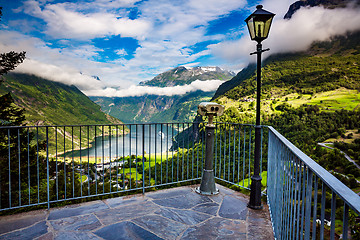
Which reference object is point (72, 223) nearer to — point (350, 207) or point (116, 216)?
point (116, 216)

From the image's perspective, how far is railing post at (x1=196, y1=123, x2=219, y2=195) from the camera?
11.8 feet

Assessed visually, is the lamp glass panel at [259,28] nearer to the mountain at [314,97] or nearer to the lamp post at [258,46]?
the lamp post at [258,46]

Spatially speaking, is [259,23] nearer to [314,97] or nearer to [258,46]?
[258,46]

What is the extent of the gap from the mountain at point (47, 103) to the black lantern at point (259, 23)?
82468 millimetres

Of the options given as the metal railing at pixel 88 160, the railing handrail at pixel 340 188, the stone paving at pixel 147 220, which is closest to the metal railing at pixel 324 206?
the railing handrail at pixel 340 188

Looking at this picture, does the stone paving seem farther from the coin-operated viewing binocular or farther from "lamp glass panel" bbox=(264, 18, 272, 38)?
"lamp glass panel" bbox=(264, 18, 272, 38)

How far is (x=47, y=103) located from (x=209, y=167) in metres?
125

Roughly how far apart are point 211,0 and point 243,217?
28.7 feet

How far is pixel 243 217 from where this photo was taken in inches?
112

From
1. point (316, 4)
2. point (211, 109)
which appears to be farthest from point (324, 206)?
point (316, 4)

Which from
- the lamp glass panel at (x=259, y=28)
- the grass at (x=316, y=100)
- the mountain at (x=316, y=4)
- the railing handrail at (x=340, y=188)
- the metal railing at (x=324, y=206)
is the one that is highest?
the mountain at (x=316, y=4)

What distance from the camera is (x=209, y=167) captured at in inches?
143

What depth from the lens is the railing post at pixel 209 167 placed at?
142 inches

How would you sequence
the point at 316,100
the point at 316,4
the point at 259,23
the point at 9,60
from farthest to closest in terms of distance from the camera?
the point at 316,4, the point at 316,100, the point at 9,60, the point at 259,23
